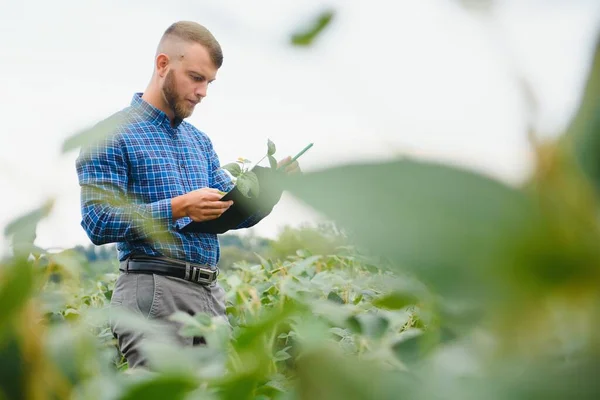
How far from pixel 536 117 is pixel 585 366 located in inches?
3.6

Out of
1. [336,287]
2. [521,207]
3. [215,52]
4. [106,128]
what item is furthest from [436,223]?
[215,52]

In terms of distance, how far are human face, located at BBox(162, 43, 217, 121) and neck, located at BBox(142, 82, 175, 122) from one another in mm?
41

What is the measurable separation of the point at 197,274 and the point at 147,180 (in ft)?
1.41

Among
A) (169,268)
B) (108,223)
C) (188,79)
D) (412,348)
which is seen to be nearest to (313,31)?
(412,348)

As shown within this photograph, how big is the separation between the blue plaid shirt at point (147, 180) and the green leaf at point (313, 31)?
7.06ft

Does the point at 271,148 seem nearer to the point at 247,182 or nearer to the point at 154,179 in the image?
the point at 247,182

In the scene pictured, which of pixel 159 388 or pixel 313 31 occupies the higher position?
pixel 313 31

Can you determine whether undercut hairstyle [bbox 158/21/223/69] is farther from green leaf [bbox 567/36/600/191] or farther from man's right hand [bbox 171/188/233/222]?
green leaf [bbox 567/36/600/191]

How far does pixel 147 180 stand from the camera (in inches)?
113

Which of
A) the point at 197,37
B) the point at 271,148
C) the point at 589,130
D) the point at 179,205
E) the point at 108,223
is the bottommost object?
the point at 589,130

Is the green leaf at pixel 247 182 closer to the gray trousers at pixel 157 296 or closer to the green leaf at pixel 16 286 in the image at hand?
the gray trousers at pixel 157 296

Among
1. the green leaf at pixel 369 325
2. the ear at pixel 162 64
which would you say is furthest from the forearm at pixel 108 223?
the green leaf at pixel 369 325

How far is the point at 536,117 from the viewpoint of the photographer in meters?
0.27

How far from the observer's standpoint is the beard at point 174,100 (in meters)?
2.99
